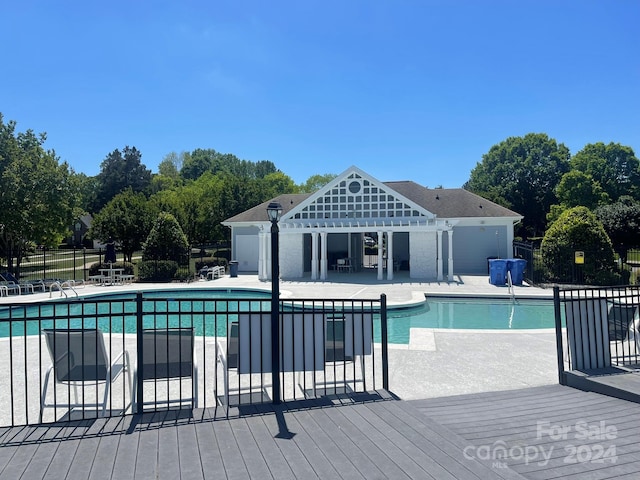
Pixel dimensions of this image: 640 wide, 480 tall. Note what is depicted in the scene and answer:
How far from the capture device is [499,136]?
53.0 metres

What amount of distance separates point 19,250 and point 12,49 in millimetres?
10548

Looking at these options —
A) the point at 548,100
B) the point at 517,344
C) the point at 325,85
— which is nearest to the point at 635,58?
the point at 548,100

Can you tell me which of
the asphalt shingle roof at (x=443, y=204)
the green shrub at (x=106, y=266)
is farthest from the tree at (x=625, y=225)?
the green shrub at (x=106, y=266)

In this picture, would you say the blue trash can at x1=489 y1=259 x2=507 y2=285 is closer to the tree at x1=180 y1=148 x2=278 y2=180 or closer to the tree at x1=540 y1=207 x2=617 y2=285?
the tree at x1=540 y1=207 x2=617 y2=285

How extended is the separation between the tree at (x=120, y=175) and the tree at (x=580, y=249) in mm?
61568

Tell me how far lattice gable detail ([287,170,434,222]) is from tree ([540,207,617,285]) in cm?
548

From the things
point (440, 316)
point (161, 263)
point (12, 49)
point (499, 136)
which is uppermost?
point (499, 136)

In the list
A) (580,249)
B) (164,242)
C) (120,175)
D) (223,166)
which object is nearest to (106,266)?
(164,242)

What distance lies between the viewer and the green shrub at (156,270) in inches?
826

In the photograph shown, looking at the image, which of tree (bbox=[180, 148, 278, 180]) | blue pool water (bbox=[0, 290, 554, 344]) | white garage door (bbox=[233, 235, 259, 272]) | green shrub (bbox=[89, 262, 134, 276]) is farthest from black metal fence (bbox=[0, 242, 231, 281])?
tree (bbox=[180, 148, 278, 180])

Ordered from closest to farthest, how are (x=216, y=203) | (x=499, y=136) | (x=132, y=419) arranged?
(x=132, y=419) < (x=216, y=203) < (x=499, y=136)

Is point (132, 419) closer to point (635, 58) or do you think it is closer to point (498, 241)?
point (635, 58)

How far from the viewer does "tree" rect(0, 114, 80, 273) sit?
60.6 ft

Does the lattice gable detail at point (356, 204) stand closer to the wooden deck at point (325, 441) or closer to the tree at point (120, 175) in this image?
the wooden deck at point (325, 441)
